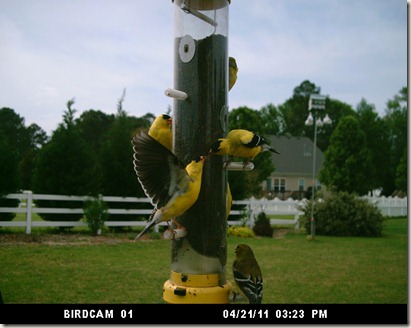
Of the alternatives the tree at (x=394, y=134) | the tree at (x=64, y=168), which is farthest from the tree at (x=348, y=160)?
the tree at (x=64, y=168)

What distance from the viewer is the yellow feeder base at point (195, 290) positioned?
7.82 ft

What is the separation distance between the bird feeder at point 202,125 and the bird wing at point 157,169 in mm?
389

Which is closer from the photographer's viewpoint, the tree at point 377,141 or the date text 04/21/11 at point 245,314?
the date text 04/21/11 at point 245,314

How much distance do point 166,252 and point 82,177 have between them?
3.25m

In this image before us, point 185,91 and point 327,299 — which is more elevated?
point 185,91

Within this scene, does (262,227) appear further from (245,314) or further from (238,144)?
(238,144)

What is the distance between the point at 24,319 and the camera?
349 cm

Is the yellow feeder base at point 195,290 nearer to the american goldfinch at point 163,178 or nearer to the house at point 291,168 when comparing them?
the american goldfinch at point 163,178

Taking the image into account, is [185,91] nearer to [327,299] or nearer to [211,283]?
[211,283]

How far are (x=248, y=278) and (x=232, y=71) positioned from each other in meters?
1.24

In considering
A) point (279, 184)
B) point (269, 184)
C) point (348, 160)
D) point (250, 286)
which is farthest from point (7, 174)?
point (279, 184)

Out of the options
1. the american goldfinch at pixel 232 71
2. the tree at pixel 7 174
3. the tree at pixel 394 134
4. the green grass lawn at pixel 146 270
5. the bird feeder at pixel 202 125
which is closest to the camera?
the bird feeder at pixel 202 125

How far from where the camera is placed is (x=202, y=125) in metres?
2.57

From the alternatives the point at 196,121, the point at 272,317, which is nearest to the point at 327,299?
the point at 272,317
